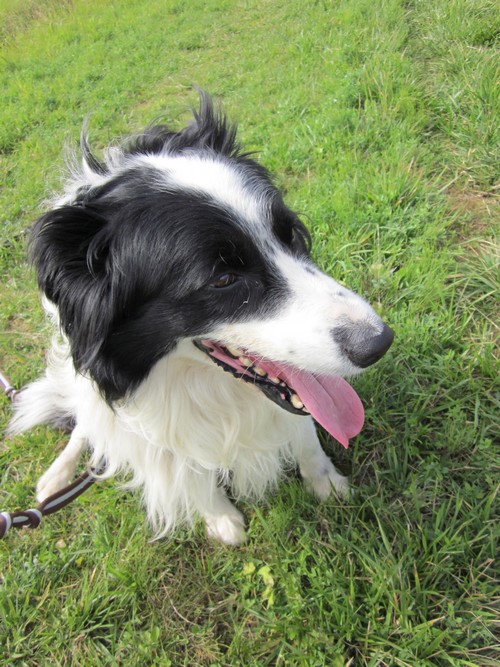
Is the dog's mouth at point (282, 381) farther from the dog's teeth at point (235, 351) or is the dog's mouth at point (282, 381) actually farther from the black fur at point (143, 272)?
the black fur at point (143, 272)

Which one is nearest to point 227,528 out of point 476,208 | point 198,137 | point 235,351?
point 235,351

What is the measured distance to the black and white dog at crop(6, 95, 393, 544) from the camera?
1.36m

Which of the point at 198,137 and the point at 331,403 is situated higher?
the point at 198,137

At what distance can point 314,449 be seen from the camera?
1.95 m

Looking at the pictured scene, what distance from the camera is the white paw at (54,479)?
2.21 m

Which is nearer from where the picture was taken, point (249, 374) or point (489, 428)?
point (249, 374)

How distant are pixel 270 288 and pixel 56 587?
5.28 feet

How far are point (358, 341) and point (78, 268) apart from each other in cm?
86

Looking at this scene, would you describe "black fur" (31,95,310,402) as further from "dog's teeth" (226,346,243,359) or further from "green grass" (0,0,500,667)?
"green grass" (0,0,500,667)

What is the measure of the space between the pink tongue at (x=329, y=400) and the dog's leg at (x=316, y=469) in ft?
1.01

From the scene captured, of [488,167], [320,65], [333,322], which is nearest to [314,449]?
[333,322]

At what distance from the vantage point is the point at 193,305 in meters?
1.39

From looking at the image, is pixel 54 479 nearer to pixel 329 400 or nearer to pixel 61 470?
pixel 61 470

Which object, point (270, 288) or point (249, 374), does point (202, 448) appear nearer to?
point (249, 374)
